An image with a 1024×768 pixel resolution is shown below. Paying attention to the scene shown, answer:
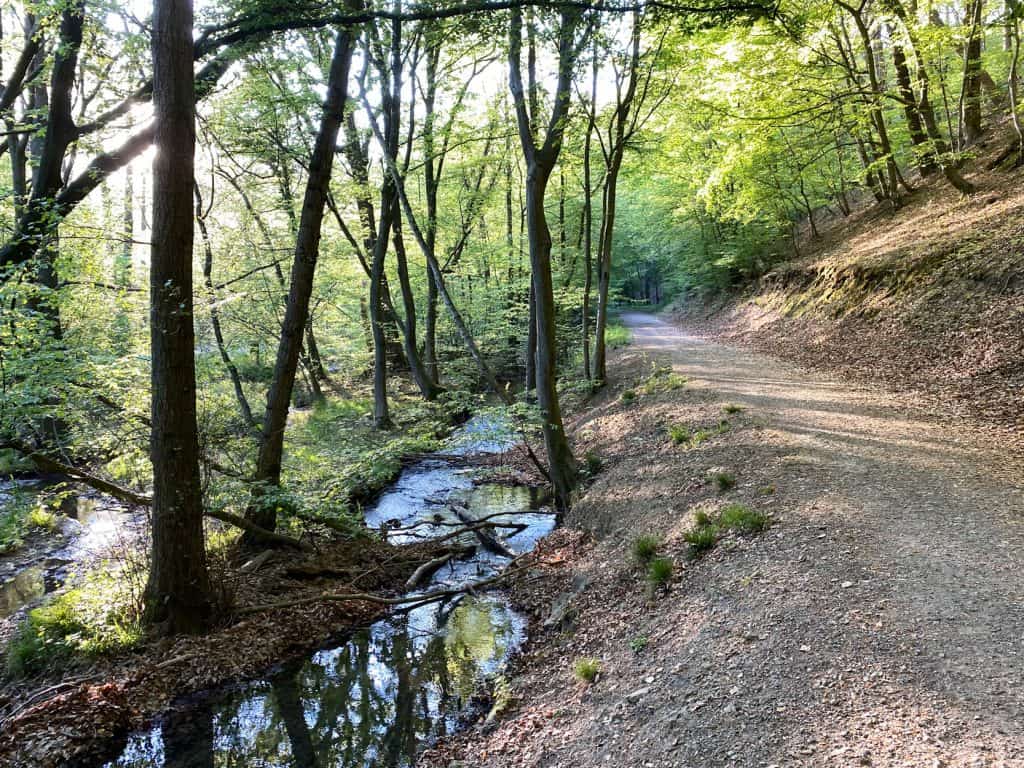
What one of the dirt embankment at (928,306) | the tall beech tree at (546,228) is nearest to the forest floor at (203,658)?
the tall beech tree at (546,228)

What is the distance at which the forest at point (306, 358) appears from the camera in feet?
19.6

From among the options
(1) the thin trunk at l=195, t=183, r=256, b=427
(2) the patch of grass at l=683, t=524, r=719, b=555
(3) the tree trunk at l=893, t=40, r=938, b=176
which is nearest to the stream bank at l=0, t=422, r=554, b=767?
(2) the patch of grass at l=683, t=524, r=719, b=555

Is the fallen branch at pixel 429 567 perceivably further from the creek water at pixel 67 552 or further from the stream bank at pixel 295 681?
the creek water at pixel 67 552

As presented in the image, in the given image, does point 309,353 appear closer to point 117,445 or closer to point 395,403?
point 395,403

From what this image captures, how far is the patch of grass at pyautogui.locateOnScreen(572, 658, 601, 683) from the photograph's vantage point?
5203mm

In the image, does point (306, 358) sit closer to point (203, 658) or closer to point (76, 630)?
point (76, 630)

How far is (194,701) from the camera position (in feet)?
19.2

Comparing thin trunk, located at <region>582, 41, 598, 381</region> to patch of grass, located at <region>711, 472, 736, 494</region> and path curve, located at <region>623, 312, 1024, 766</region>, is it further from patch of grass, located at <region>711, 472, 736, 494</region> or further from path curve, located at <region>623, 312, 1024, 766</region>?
patch of grass, located at <region>711, 472, 736, 494</region>

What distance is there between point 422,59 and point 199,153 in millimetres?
6772

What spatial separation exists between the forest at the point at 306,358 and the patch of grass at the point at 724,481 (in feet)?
0.12

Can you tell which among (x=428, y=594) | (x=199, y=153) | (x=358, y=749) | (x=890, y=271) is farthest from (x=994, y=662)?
(x=199, y=153)

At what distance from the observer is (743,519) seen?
20.7 feet

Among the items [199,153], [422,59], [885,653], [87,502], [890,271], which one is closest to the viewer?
[885,653]

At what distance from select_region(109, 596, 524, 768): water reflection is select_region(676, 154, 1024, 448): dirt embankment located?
7.38 m
